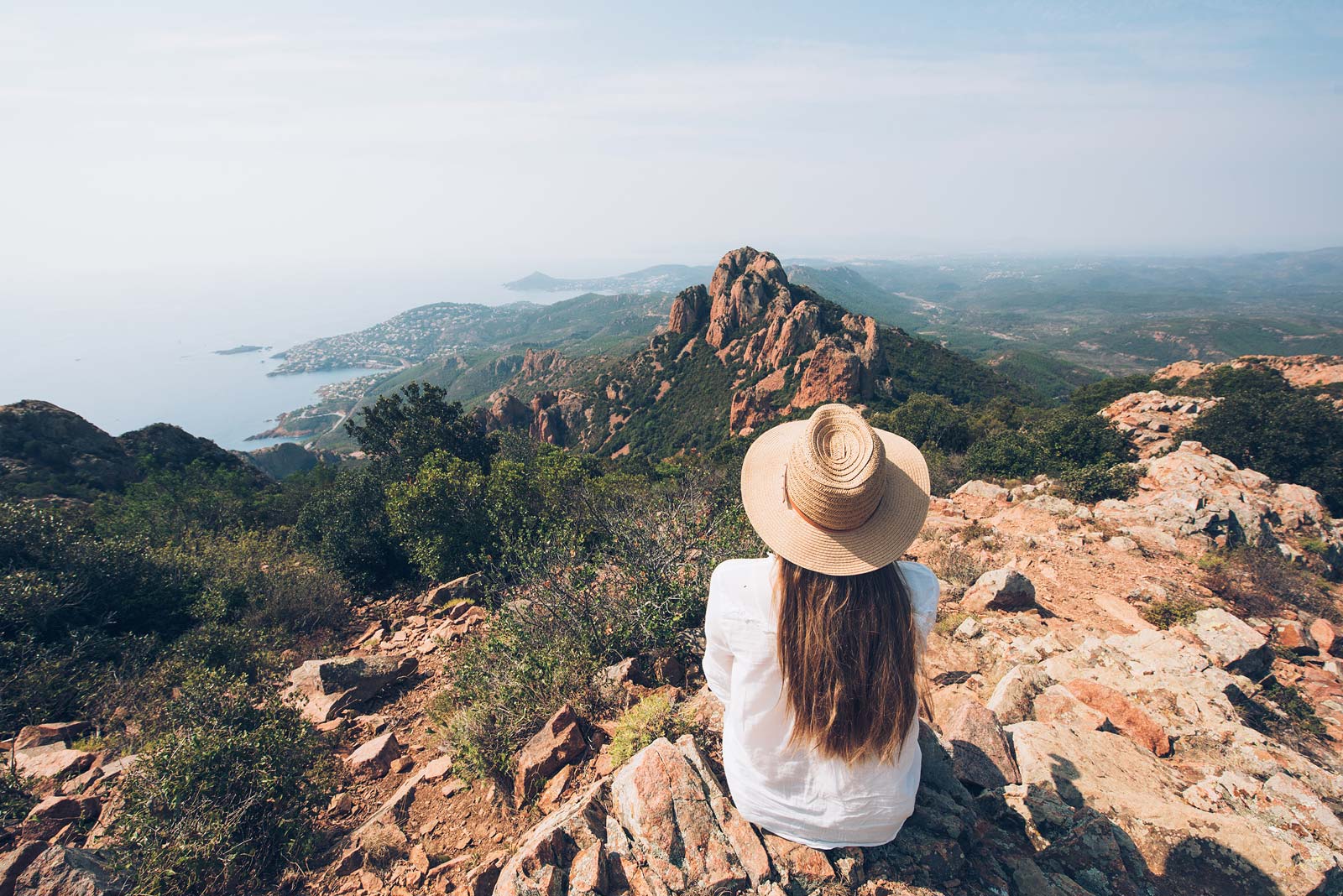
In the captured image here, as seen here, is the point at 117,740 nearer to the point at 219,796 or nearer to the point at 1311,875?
the point at 219,796

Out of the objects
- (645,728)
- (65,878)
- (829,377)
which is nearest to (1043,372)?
(829,377)

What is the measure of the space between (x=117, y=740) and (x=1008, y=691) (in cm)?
781

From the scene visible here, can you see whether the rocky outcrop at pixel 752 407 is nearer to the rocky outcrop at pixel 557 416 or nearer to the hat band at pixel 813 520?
the rocky outcrop at pixel 557 416

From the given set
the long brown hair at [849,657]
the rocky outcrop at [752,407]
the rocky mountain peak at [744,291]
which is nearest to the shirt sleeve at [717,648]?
the long brown hair at [849,657]

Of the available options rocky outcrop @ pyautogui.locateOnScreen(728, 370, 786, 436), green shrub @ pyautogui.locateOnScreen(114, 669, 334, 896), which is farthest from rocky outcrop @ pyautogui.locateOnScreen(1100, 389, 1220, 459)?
rocky outcrop @ pyautogui.locateOnScreen(728, 370, 786, 436)

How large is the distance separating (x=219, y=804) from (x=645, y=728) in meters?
2.87

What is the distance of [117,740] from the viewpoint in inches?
174

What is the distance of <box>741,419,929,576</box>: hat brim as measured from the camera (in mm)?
1818

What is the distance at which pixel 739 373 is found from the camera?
51.9 meters

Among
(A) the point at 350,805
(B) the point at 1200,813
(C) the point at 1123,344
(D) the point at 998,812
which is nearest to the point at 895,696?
(D) the point at 998,812

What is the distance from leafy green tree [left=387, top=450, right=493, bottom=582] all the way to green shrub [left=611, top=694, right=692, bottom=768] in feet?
20.7

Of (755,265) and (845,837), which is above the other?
(755,265)

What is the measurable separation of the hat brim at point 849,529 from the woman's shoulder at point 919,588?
27 cm

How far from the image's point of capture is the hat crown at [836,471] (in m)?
1.73
